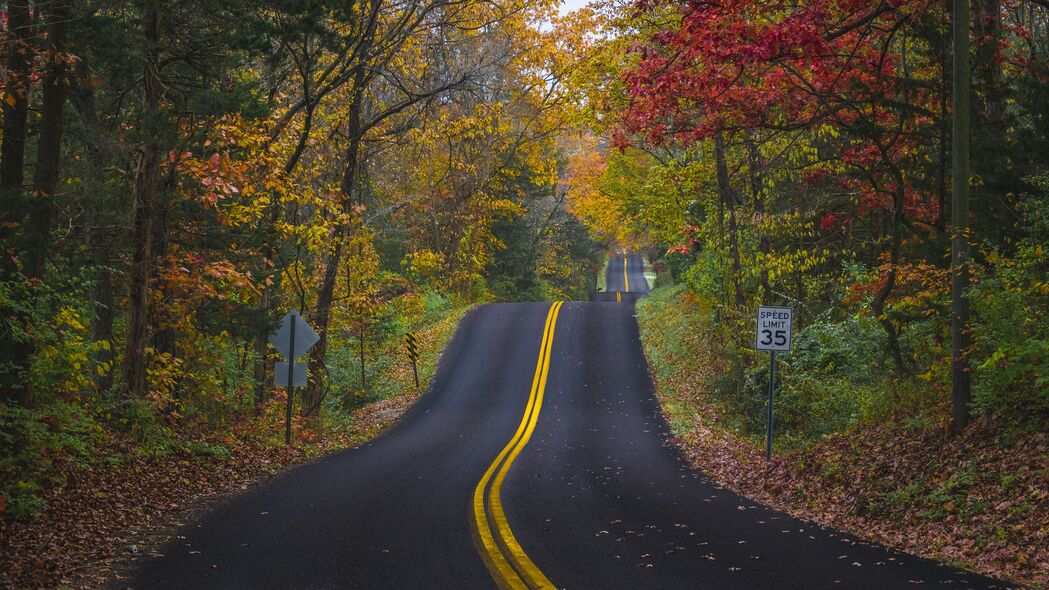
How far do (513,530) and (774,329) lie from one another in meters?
6.93

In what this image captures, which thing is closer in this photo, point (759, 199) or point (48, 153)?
point (48, 153)

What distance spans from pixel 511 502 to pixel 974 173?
784cm

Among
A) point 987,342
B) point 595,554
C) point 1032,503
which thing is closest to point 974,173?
point 987,342

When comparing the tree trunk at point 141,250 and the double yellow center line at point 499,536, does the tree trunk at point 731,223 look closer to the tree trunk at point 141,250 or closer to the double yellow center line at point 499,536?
the double yellow center line at point 499,536

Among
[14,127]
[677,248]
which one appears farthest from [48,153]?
[677,248]

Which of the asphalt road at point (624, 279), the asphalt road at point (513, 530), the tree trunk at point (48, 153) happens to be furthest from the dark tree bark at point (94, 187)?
the asphalt road at point (624, 279)

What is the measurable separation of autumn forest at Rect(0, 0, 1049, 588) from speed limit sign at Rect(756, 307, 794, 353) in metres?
1.45

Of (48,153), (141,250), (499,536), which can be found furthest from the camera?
(141,250)

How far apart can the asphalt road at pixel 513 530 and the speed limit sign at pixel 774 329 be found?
2602mm

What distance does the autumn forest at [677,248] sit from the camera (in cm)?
965

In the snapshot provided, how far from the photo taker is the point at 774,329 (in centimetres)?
1424

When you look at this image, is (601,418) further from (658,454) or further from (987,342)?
(987,342)

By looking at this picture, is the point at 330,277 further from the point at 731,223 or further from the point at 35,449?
the point at 35,449

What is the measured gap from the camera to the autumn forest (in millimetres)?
9648
